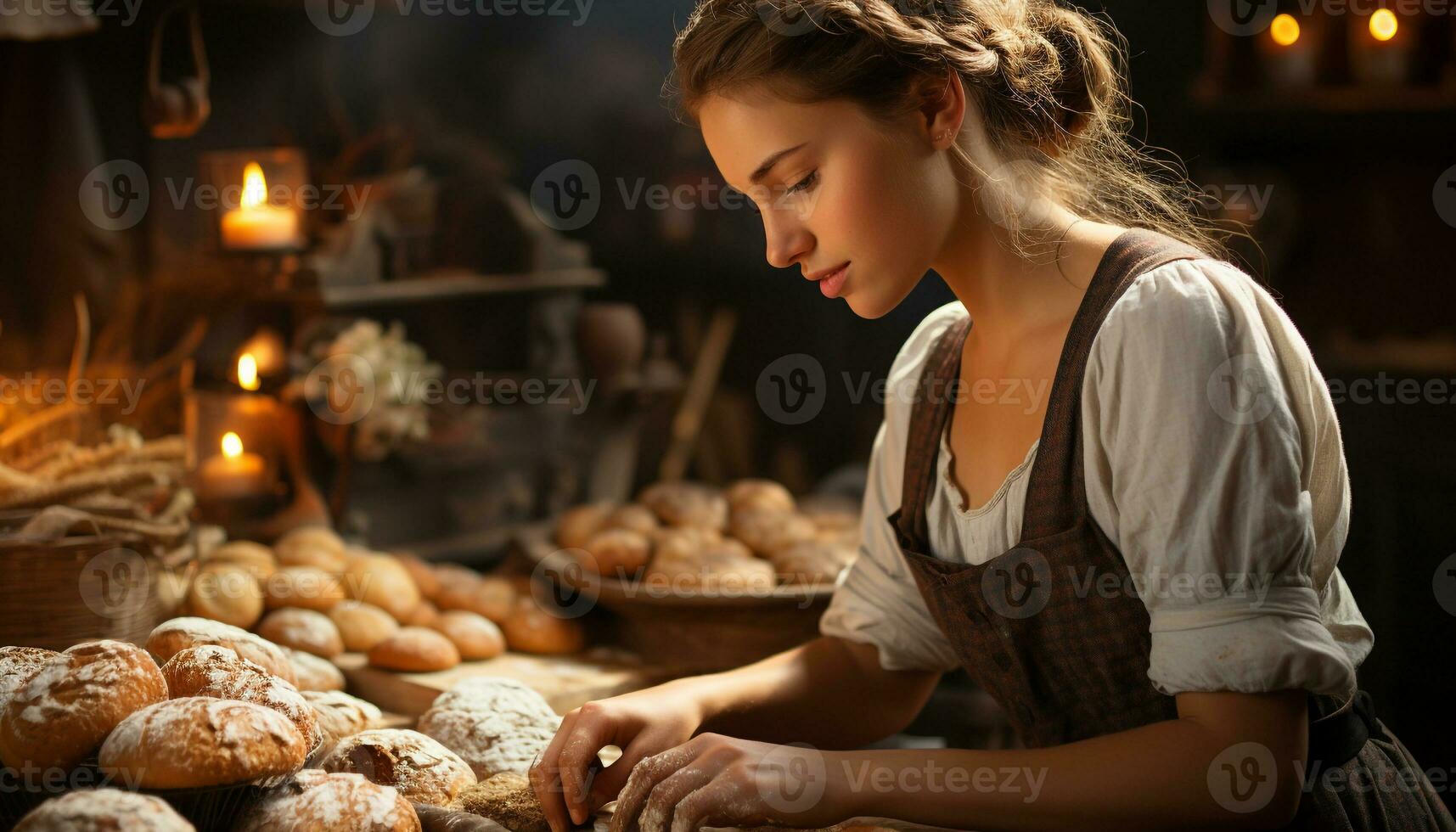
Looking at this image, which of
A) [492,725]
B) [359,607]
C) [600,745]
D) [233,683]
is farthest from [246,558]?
[600,745]

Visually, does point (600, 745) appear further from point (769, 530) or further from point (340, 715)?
point (769, 530)

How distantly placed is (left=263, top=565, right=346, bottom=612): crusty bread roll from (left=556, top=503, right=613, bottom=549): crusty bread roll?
48 centimetres

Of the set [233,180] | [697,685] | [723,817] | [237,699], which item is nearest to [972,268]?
[697,685]

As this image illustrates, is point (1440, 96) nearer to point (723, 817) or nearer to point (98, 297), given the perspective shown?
point (723, 817)

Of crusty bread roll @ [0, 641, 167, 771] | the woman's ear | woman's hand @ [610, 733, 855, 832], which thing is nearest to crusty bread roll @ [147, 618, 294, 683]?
crusty bread roll @ [0, 641, 167, 771]

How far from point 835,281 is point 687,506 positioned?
1.27 meters

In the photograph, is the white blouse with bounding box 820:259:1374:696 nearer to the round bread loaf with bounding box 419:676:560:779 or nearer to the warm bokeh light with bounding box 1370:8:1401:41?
the round bread loaf with bounding box 419:676:560:779

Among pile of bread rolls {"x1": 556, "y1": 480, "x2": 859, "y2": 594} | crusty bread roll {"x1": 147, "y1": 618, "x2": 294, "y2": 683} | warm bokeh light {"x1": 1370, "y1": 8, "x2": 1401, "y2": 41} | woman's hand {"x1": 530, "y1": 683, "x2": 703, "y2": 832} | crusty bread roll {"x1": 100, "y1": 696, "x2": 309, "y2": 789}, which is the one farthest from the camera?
warm bokeh light {"x1": 1370, "y1": 8, "x2": 1401, "y2": 41}

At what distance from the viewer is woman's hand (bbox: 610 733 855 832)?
1.25 meters

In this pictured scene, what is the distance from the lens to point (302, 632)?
211 cm

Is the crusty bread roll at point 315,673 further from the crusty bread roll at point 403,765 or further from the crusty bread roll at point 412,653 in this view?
the crusty bread roll at point 403,765

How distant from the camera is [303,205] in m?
2.95

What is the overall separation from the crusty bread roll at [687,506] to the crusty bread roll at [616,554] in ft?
0.64

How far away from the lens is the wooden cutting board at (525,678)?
2049 mm
